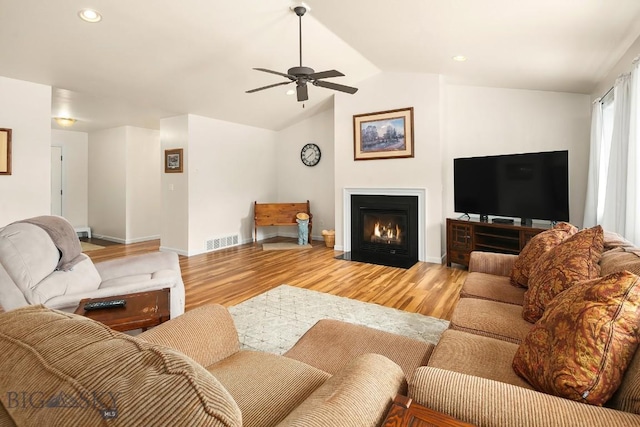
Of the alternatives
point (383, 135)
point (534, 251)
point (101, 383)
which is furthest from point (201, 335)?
point (383, 135)

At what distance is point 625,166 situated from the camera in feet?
8.26

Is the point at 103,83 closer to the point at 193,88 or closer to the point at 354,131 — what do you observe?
the point at 193,88

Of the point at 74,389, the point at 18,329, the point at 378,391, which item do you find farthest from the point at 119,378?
the point at 378,391

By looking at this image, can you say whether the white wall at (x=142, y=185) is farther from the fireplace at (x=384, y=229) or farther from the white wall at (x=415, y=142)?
the fireplace at (x=384, y=229)

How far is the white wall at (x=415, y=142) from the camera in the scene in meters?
4.70

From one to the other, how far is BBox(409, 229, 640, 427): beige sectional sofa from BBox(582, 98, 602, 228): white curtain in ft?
6.84

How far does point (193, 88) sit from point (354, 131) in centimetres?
254

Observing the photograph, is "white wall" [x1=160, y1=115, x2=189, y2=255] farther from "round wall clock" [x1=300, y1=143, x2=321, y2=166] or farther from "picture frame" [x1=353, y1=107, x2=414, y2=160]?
"picture frame" [x1=353, y1=107, x2=414, y2=160]

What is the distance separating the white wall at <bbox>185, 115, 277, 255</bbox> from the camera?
5.48 metres

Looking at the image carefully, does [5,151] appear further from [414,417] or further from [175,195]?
[414,417]

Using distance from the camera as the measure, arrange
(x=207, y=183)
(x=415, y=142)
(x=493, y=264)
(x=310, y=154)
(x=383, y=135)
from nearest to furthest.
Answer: (x=493, y=264) < (x=415, y=142) < (x=383, y=135) < (x=207, y=183) < (x=310, y=154)

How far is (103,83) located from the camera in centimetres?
396

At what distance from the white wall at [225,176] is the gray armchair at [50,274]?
130 inches

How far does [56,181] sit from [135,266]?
19.7 feet
